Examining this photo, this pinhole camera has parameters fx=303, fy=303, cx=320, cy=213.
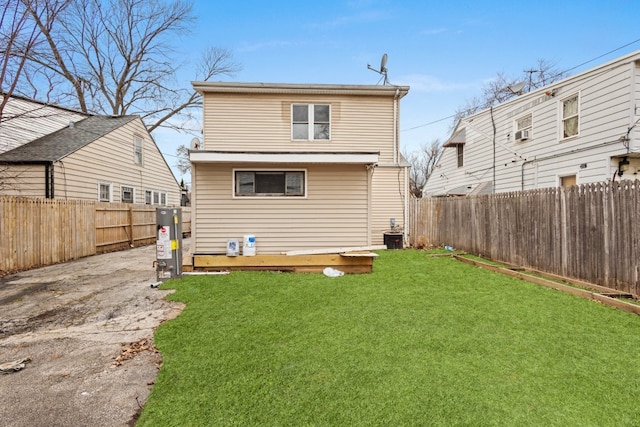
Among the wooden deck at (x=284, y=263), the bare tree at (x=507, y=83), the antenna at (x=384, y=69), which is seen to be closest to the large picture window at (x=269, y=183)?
the wooden deck at (x=284, y=263)

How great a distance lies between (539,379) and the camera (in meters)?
2.56

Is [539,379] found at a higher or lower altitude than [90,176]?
lower

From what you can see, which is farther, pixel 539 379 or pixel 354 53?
pixel 354 53

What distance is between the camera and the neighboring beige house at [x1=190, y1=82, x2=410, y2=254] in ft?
24.9

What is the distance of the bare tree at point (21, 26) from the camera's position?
22.5 ft

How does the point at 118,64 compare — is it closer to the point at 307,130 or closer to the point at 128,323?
the point at 307,130

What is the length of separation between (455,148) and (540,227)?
9.70 m

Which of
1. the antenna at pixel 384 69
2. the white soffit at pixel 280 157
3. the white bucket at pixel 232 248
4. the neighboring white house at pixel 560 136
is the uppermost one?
the antenna at pixel 384 69

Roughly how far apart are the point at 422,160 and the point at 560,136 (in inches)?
1180

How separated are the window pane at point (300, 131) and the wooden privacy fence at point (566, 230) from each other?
5626 mm

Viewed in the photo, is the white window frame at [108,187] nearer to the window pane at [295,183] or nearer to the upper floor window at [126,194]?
the upper floor window at [126,194]

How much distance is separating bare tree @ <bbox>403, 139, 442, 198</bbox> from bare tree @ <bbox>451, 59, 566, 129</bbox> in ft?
30.8

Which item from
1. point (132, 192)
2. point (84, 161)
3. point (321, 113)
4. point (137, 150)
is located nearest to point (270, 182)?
point (321, 113)

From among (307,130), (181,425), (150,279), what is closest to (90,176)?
(150,279)
